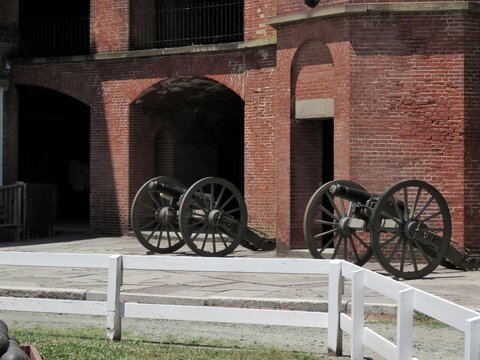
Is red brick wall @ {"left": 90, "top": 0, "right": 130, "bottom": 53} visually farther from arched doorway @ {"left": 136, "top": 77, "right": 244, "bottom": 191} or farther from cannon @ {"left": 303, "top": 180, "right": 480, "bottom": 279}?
cannon @ {"left": 303, "top": 180, "right": 480, "bottom": 279}

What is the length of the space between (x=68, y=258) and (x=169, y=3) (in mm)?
14734

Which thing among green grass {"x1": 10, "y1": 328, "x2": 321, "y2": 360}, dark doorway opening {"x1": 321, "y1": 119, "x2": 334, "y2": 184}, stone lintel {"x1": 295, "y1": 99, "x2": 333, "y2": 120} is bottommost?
green grass {"x1": 10, "y1": 328, "x2": 321, "y2": 360}

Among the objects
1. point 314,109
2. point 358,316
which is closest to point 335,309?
point 358,316

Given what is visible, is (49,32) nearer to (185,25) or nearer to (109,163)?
(185,25)

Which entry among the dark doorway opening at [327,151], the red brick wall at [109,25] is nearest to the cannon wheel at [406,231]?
the dark doorway opening at [327,151]

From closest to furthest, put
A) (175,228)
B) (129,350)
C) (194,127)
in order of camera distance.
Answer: (129,350) < (175,228) < (194,127)

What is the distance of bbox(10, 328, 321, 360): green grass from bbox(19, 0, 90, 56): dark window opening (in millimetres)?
16015

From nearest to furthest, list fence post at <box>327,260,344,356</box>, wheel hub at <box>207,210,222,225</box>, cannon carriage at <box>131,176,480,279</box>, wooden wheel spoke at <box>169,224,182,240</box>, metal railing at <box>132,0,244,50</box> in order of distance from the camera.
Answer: fence post at <box>327,260,344,356</box> → cannon carriage at <box>131,176,480,279</box> → wheel hub at <box>207,210,222,225</box> → wooden wheel spoke at <box>169,224,182,240</box> → metal railing at <box>132,0,244,50</box>

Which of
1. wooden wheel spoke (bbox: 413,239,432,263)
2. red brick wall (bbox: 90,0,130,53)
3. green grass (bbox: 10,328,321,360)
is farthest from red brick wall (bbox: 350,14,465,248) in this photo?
green grass (bbox: 10,328,321,360)

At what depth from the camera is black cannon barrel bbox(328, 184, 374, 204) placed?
47.1 ft

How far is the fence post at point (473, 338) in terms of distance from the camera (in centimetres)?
508

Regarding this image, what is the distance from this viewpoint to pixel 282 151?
59.5ft

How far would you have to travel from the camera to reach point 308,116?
58.1ft

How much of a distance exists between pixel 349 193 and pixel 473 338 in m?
9.32
